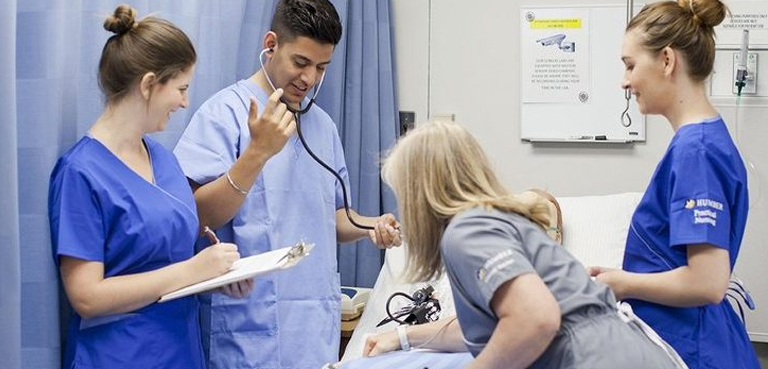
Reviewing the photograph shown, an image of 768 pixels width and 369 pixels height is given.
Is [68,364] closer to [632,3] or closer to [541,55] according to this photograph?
[541,55]

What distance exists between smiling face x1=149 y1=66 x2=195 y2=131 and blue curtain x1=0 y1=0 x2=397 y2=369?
17cm

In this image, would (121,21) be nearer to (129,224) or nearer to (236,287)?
(129,224)

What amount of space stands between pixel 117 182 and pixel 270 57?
0.56 metres

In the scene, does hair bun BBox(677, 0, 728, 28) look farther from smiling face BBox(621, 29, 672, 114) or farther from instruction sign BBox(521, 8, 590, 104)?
instruction sign BBox(521, 8, 590, 104)

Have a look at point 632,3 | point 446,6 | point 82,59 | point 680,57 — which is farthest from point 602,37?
point 82,59

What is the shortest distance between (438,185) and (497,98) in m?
1.82

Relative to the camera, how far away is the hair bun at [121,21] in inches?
60.1

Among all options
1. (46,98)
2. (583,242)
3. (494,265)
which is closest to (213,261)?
(46,98)

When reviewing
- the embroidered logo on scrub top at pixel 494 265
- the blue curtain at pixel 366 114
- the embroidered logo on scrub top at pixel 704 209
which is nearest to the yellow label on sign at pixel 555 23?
the blue curtain at pixel 366 114

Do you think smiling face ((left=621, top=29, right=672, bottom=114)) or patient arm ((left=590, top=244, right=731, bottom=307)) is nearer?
patient arm ((left=590, top=244, right=731, bottom=307))

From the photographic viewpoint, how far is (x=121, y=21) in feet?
5.02

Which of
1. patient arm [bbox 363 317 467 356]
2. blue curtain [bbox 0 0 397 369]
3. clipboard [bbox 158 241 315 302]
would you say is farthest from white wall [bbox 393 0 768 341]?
clipboard [bbox 158 241 315 302]

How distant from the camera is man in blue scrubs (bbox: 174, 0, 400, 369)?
71.3 inches

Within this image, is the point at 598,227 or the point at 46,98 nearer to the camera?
the point at 46,98
